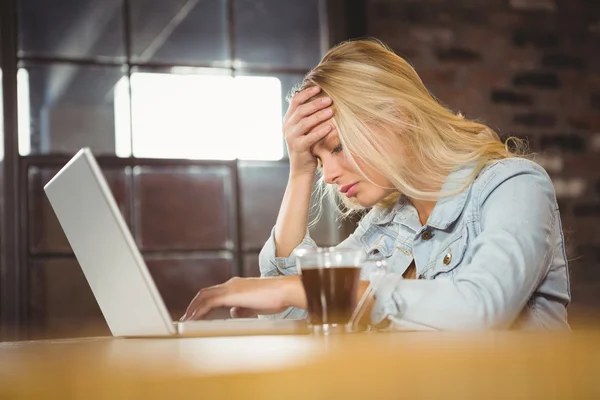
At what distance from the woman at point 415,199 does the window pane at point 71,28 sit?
1.46m

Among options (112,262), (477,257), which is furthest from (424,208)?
(112,262)

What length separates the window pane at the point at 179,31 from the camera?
3.25 metres

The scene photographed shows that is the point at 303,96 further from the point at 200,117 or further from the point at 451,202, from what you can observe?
the point at 200,117

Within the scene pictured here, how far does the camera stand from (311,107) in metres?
1.86

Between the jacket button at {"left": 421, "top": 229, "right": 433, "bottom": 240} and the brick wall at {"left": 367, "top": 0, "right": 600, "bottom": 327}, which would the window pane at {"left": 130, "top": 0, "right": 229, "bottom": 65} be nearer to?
the brick wall at {"left": 367, "top": 0, "right": 600, "bottom": 327}

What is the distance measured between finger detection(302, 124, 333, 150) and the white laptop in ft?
2.27

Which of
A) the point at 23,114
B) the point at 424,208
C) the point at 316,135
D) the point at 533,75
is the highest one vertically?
the point at 533,75

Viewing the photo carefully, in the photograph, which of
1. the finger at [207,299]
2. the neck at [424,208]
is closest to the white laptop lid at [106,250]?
the finger at [207,299]

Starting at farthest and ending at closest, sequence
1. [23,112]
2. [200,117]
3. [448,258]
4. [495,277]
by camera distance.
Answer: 1. [200,117]
2. [23,112]
3. [448,258]
4. [495,277]

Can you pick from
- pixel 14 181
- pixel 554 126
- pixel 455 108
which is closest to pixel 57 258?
pixel 14 181

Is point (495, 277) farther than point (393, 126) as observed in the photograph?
No

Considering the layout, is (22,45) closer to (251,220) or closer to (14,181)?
(14,181)

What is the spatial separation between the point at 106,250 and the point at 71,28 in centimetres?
229

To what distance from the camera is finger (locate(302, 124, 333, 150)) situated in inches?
73.2
